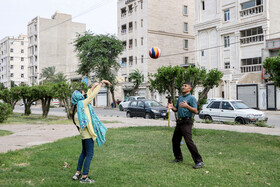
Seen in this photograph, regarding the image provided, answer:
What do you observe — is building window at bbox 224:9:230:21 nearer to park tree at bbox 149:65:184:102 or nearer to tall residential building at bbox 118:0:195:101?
tall residential building at bbox 118:0:195:101

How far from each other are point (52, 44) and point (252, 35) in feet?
198

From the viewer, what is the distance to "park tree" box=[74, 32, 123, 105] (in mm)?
43994

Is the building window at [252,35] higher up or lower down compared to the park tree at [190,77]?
higher up

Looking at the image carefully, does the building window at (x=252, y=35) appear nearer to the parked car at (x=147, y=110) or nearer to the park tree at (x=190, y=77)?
the parked car at (x=147, y=110)

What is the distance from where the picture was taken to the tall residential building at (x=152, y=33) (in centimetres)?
4906

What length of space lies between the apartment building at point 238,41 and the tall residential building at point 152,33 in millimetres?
10643

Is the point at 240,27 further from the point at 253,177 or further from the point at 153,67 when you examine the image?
the point at 253,177

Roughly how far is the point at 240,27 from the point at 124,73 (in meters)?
23.7

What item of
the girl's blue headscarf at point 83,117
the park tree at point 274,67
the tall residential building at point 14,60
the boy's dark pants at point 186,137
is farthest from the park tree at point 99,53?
the tall residential building at point 14,60

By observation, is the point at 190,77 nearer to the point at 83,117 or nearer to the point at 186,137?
the point at 186,137

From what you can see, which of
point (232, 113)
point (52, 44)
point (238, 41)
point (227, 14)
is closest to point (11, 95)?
point (232, 113)

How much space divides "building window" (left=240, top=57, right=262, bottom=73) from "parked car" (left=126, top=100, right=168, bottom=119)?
1702cm

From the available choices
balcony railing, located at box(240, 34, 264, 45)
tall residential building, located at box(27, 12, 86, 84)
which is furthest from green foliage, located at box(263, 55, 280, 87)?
tall residential building, located at box(27, 12, 86, 84)

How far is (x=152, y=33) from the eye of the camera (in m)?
49.3
